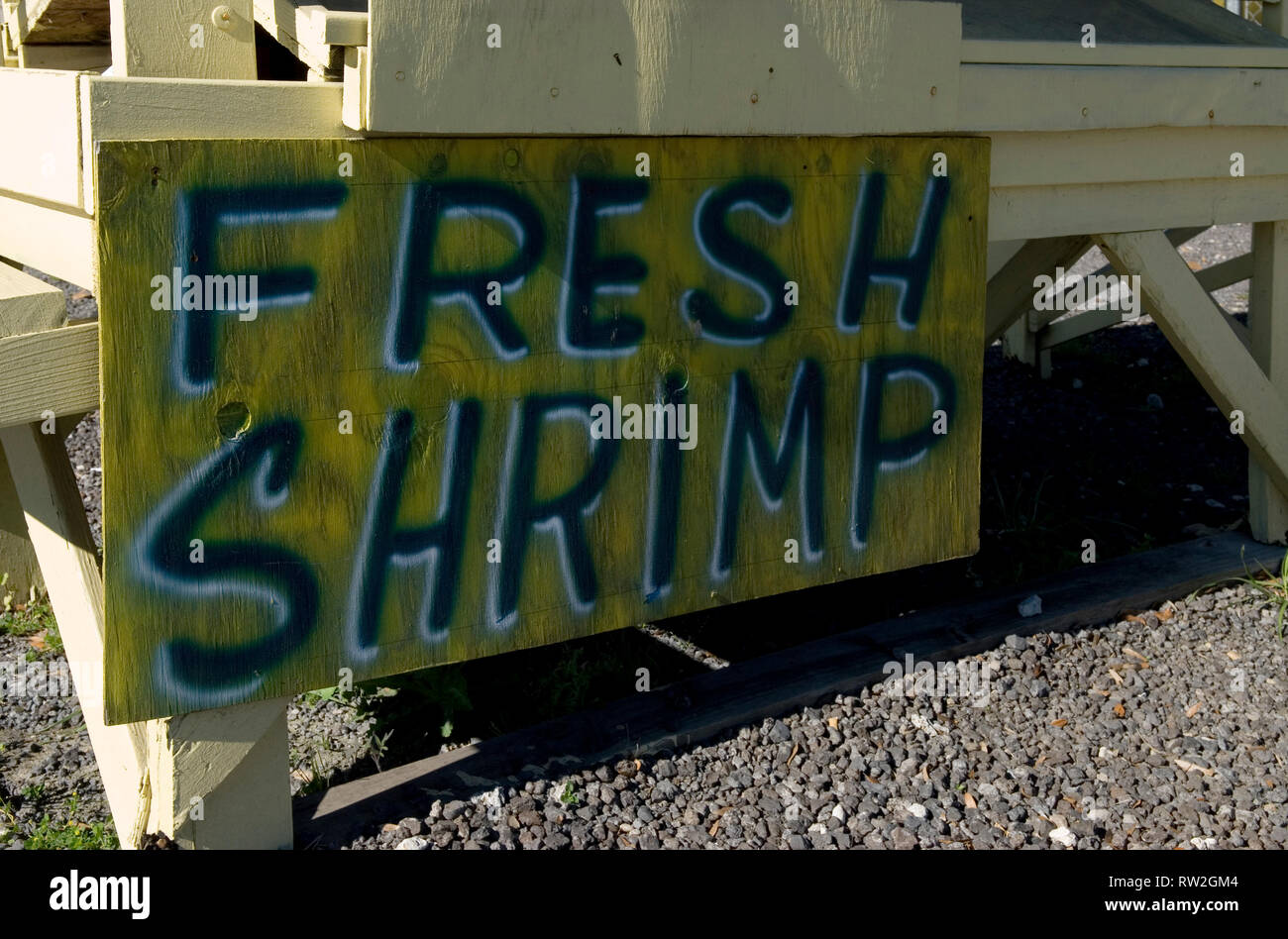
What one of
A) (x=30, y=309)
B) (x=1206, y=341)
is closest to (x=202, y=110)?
(x=30, y=309)

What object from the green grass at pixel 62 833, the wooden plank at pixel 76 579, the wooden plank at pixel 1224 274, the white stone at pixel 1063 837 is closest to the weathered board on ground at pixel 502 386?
the wooden plank at pixel 76 579

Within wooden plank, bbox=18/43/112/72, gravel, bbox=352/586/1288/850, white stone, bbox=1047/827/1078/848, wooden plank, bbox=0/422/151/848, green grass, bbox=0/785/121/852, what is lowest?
green grass, bbox=0/785/121/852

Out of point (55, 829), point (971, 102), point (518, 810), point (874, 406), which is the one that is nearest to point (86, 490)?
point (55, 829)

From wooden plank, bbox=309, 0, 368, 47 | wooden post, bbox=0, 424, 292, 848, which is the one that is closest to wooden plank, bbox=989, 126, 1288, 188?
wooden plank, bbox=309, 0, 368, 47

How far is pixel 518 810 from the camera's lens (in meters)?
3.39

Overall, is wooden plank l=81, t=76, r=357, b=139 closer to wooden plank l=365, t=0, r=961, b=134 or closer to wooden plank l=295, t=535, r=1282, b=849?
wooden plank l=365, t=0, r=961, b=134

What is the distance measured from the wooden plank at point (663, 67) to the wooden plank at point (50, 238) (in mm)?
765

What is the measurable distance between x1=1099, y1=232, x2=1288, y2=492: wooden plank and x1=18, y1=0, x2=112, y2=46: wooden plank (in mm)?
3386

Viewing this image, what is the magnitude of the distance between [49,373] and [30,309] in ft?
0.47

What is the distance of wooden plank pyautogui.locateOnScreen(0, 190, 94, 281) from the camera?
301 cm

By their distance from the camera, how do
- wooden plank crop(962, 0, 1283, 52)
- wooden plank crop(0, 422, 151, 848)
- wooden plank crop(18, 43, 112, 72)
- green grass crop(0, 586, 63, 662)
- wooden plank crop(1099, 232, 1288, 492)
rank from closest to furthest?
wooden plank crop(0, 422, 151, 848) < wooden plank crop(962, 0, 1283, 52) < wooden plank crop(18, 43, 112, 72) < wooden plank crop(1099, 232, 1288, 492) < green grass crop(0, 586, 63, 662)

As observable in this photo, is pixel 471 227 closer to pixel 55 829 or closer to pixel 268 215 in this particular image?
pixel 268 215

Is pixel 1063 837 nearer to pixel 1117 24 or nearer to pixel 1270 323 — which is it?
pixel 1270 323

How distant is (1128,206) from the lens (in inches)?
174
